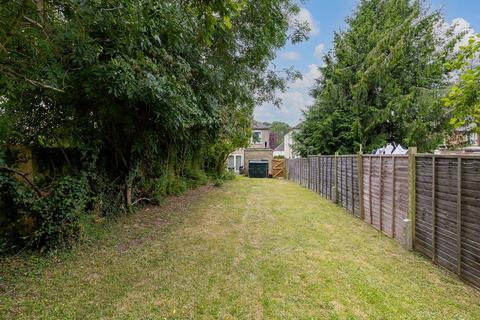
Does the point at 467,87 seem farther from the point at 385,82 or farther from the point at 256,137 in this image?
the point at 256,137

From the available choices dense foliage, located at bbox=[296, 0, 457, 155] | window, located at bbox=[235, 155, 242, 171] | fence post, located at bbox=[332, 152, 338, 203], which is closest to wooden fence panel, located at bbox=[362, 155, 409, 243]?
fence post, located at bbox=[332, 152, 338, 203]

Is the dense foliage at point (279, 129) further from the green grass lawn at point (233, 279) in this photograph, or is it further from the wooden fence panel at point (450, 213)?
the wooden fence panel at point (450, 213)

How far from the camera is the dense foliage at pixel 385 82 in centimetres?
1348

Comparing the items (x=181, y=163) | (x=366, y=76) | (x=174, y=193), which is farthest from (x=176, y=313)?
(x=366, y=76)

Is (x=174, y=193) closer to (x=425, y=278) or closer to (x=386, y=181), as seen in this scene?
(x=386, y=181)

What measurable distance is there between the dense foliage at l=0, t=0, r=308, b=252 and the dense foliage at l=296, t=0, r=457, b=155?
8.25 m

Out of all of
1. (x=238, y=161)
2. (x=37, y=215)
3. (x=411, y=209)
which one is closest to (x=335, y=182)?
(x=411, y=209)

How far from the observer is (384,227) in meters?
5.39

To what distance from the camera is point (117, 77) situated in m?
3.81

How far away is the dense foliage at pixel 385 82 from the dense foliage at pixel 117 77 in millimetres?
8251

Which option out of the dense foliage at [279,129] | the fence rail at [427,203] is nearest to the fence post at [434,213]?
the fence rail at [427,203]

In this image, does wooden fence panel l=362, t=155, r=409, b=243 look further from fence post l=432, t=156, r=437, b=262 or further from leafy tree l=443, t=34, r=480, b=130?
leafy tree l=443, t=34, r=480, b=130

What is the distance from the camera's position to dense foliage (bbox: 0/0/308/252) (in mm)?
3131

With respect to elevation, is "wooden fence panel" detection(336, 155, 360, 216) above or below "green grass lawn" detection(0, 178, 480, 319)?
above
